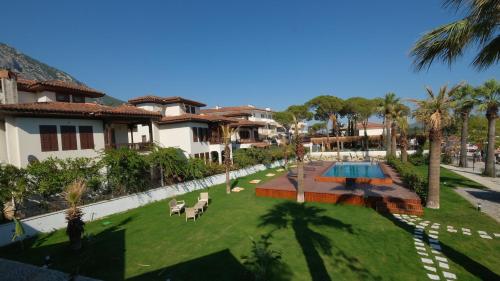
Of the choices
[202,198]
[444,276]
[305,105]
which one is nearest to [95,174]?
[202,198]

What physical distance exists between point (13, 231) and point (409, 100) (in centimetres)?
2240

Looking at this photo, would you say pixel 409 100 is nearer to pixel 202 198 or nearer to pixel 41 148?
pixel 202 198

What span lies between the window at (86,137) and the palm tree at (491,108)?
35106 mm

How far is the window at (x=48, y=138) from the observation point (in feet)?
56.0

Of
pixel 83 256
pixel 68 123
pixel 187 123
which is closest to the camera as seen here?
pixel 83 256

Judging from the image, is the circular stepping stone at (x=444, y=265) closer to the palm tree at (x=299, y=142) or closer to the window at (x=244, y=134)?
the palm tree at (x=299, y=142)

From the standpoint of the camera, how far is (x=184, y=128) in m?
27.8

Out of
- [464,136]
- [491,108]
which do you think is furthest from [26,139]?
[464,136]

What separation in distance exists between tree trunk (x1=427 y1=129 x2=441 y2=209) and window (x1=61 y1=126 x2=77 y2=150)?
24.6 metres

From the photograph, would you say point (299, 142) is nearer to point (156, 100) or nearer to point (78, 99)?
point (78, 99)

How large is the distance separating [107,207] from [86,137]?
709cm

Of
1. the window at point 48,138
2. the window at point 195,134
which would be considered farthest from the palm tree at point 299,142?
the window at point 48,138

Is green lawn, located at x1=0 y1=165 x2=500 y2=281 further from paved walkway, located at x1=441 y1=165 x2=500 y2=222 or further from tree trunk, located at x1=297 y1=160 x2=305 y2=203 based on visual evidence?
tree trunk, located at x1=297 y1=160 x2=305 y2=203

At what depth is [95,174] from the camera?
15906 mm
